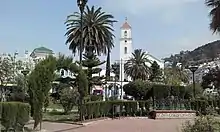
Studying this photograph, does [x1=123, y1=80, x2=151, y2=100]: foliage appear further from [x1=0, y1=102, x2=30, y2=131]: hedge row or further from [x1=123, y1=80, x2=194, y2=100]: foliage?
[x1=0, y1=102, x2=30, y2=131]: hedge row

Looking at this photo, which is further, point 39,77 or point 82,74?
point 82,74

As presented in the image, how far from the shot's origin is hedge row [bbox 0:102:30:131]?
1673 cm

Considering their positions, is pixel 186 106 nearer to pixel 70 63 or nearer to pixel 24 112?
pixel 70 63

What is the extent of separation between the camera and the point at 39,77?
748 inches

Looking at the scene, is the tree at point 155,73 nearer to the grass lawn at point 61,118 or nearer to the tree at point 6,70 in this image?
the tree at point 6,70

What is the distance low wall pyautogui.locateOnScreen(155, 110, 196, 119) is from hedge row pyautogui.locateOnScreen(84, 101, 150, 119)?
1.81 m

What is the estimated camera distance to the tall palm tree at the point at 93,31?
5041cm

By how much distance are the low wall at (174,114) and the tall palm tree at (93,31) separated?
74.0 feet

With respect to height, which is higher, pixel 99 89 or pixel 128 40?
pixel 128 40

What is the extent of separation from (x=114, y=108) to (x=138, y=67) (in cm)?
5685

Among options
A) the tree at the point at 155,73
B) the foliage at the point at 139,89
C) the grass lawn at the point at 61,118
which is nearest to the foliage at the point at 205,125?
the grass lawn at the point at 61,118

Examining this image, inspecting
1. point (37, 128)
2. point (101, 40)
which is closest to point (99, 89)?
point (101, 40)

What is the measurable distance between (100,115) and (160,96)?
268 inches

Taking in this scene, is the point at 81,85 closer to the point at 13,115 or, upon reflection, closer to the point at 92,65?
the point at 13,115
